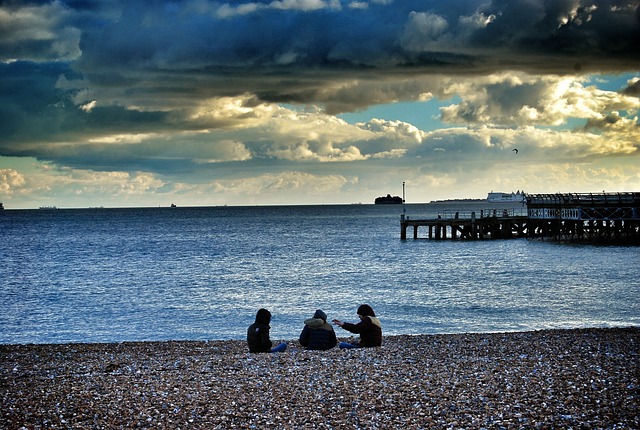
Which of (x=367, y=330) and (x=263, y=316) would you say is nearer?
(x=263, y=316)

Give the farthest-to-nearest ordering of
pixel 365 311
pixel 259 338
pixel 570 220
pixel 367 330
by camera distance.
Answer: pixel 570 220
pixel 367 330
pixel 259 338
pixel 365 311

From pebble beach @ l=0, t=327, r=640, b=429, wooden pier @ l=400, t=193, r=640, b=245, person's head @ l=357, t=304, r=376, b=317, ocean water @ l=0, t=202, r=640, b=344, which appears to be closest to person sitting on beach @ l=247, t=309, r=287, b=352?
pebble beach @ l=0, t=327, r=640, b=429

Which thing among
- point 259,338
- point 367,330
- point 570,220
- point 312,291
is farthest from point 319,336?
point 570,220

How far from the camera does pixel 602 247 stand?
193 feet

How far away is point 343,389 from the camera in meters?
11.3

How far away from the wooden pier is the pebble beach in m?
53.5

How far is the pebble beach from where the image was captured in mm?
9727

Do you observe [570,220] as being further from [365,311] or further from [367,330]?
[365,311]

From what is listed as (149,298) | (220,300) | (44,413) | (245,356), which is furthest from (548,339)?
(149,298)

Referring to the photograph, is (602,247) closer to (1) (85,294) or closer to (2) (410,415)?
(1) (85,294)

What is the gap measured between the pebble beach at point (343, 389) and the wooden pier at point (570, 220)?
2106 inches

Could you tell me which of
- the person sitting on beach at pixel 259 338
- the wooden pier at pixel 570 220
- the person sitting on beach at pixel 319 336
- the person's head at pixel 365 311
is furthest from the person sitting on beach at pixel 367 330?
the wooden pier at pixel 570 220

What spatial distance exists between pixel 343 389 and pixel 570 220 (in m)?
62.9

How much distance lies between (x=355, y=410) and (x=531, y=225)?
68657 millimetres
